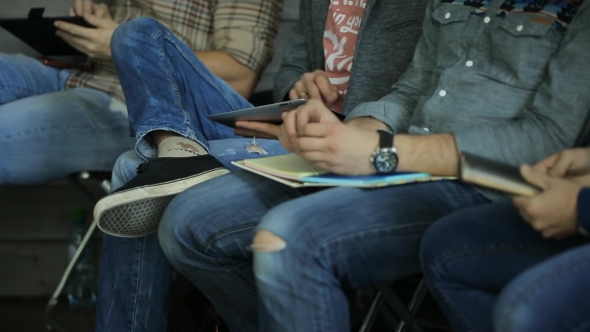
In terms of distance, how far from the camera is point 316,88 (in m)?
1.51

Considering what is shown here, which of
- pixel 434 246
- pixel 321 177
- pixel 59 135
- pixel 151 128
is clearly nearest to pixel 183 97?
pixel 151 128

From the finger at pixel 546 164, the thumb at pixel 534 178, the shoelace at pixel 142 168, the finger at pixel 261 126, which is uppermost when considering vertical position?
the thumb at pixel 534 178

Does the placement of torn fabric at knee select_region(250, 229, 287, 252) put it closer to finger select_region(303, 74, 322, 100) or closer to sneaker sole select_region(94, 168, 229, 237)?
sneaker sole select_region(94, 168, 229, 237)

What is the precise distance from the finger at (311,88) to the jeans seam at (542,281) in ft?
2.55

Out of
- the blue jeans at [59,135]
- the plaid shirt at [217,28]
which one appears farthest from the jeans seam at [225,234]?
the plaid shirt at [217,28]

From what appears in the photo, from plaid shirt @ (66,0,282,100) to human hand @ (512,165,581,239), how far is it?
3.76 feet

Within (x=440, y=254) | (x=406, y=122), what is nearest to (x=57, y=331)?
(x=406, y=122)

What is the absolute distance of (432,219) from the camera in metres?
1.05

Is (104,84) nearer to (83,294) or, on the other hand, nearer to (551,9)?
(83,294)

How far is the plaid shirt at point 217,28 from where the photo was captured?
1912 millimetres

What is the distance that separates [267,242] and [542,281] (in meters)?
0.36

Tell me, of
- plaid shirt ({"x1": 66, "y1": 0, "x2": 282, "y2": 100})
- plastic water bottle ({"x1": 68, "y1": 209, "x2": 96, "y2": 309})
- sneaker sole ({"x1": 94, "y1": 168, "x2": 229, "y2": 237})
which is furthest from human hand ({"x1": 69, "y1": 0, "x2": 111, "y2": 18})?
sneaker sole ({"x1": 94, "y1": 168, "x2": 229, "y2": 237})

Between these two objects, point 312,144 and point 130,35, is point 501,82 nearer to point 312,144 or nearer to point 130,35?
point 312,144

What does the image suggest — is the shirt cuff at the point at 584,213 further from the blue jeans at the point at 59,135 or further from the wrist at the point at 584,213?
the blue jeans at the point at 59,135
